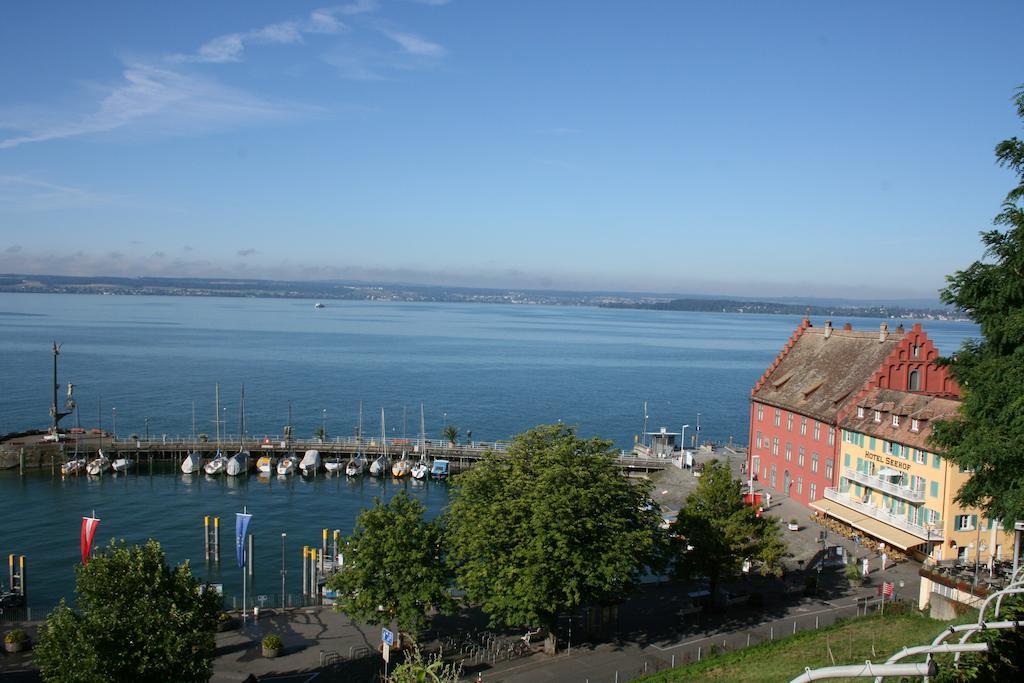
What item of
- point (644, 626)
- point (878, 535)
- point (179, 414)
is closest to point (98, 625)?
point (644, 626)

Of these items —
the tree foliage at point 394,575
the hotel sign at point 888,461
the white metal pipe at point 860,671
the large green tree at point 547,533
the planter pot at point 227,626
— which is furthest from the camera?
the hotel sign at point 888,461

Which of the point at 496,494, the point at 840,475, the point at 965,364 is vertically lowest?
the point at 840,475

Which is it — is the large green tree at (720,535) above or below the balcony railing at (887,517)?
above

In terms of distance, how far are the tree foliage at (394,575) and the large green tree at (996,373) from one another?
A: 2002 centimetres

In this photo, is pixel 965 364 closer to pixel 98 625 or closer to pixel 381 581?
pixel 381 581

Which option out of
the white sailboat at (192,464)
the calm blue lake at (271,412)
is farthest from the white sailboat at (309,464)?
the white sailboat at (192,464)

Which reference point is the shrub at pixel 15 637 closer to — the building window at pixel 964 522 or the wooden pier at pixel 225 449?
the building window at pixel 964 522

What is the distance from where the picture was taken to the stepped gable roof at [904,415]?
49.1 meters

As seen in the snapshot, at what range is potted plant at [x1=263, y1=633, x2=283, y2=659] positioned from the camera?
33281mm

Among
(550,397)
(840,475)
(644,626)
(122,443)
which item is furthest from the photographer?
(550,397)

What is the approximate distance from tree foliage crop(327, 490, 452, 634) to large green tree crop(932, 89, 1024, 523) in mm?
20024

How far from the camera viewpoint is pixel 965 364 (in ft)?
103

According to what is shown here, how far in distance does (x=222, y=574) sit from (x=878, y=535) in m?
39.5

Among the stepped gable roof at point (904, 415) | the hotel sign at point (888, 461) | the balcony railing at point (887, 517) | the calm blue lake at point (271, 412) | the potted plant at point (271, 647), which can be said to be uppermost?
the stepped gable roof at point (904, 415)
